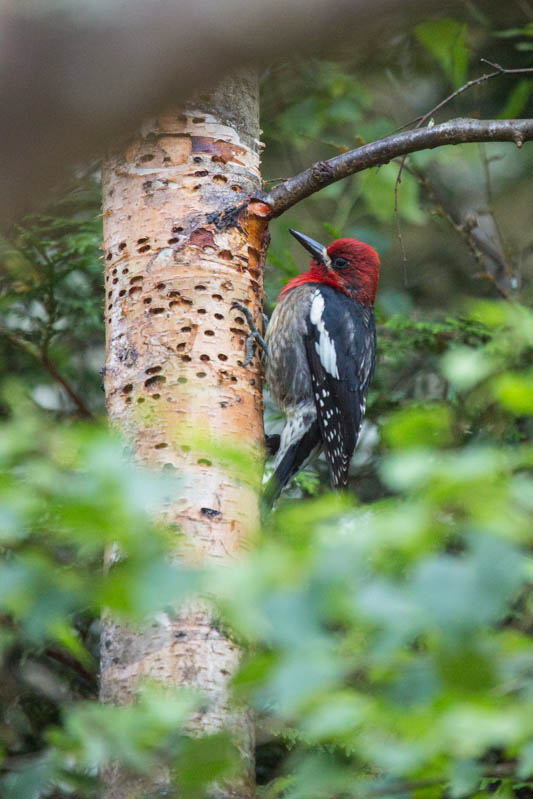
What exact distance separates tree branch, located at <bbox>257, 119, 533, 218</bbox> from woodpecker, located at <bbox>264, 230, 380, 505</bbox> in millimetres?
830

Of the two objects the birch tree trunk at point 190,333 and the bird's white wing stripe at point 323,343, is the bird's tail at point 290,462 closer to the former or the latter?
the bird's white wing stripe at point 323,343

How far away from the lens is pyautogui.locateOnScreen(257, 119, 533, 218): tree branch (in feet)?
8.82

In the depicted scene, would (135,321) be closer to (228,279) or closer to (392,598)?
(228,279)

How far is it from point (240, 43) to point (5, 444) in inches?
24.8

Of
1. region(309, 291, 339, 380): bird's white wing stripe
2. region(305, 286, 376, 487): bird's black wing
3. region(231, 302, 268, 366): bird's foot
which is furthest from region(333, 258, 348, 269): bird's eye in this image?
region(231, 302, 268, 366): bird's foot

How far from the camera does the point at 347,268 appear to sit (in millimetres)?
4238

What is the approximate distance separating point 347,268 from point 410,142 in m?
1.48

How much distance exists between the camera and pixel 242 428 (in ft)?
8.85

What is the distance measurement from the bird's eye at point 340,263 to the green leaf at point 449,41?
85cm

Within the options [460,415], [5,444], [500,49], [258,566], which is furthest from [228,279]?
[500,49]

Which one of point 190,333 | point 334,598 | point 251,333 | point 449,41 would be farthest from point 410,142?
point 334,598

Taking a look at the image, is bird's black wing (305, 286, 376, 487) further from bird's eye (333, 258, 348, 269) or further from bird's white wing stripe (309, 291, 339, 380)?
bird's eye (333, 258, 348, 269)

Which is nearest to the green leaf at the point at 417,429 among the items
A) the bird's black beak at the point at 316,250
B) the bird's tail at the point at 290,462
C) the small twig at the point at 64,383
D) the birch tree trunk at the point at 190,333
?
the birch tree trunk at the point at 190,333

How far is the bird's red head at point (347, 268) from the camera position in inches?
165
